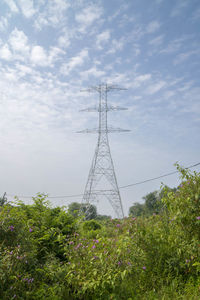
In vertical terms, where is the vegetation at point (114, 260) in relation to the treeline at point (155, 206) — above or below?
below

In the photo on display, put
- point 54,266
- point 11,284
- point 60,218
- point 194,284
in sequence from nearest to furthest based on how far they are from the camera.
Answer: point 11,284 < point 54,266 < point 194,284 < point 60,218

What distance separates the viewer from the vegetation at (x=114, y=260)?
3.91 metres

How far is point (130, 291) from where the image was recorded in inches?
167

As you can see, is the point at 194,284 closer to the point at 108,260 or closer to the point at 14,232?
the point at 108,260

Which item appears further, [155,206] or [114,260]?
[155,206]

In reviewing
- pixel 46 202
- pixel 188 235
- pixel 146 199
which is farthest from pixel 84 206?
pixel 146 199

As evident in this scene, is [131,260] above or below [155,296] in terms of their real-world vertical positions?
above

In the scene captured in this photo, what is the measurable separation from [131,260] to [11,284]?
2028 mm

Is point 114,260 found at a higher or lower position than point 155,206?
lower

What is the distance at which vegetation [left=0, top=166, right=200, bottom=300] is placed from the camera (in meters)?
3.91

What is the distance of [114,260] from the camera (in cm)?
429

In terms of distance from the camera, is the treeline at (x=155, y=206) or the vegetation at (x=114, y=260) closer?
the vegetation at (x=114, y=260)

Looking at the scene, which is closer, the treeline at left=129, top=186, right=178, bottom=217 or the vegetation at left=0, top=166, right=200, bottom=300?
the vegetation at left=0, top=166, right=200, bottom=300

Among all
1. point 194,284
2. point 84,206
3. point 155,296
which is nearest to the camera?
point 155,296
